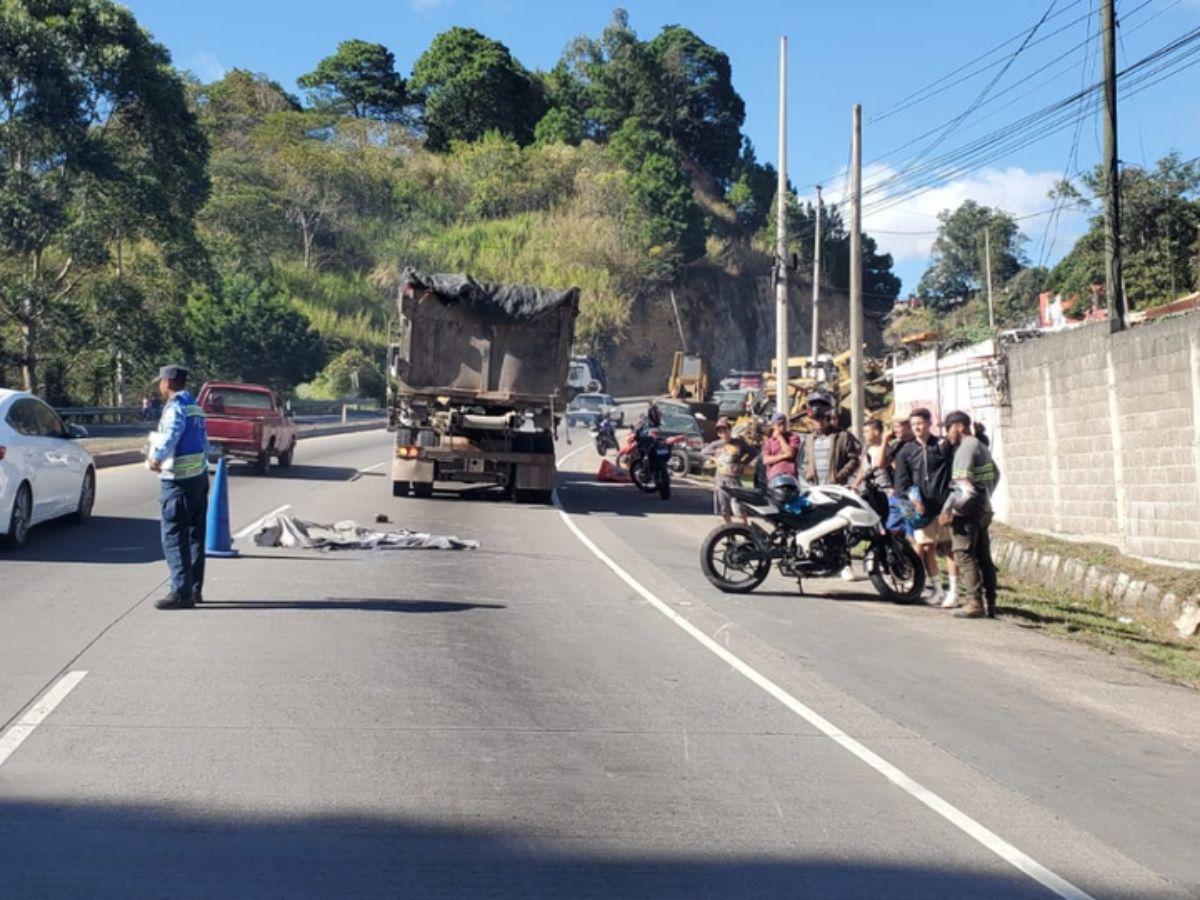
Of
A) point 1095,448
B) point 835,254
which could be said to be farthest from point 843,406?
point 835,254

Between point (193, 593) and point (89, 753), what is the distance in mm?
4450

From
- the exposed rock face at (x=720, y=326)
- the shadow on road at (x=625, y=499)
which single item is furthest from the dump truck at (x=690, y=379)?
the exposed rock face at (x=720, y=326)

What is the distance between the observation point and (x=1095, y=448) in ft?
56.6

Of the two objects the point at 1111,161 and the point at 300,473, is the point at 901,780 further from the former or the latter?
the point at 300,473

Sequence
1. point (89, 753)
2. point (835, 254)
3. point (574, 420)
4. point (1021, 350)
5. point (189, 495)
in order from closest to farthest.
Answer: point (89, 753) → point (189, 495) → point (1021, 350) → point (574, 420) → point (835, 254)

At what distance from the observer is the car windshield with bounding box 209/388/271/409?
27.9 meters

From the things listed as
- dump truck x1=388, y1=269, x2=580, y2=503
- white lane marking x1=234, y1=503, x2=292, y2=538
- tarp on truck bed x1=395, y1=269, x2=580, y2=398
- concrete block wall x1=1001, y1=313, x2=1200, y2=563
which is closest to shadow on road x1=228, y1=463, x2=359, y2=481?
dump truck x1=388, y1=269, x2=580, y2=503

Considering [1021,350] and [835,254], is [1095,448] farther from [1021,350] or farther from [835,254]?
[835,254]

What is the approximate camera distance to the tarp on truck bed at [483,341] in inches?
909

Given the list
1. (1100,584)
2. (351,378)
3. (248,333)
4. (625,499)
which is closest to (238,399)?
(625,499)

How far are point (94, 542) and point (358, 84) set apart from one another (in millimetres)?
95095

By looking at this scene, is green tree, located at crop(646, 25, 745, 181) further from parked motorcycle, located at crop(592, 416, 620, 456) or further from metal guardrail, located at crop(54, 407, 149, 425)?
parked motorcycle, located at crop(592, 416, 620, 456)

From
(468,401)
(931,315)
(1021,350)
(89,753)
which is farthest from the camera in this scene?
(931,315)

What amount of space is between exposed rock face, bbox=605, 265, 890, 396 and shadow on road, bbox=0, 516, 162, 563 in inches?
2880
